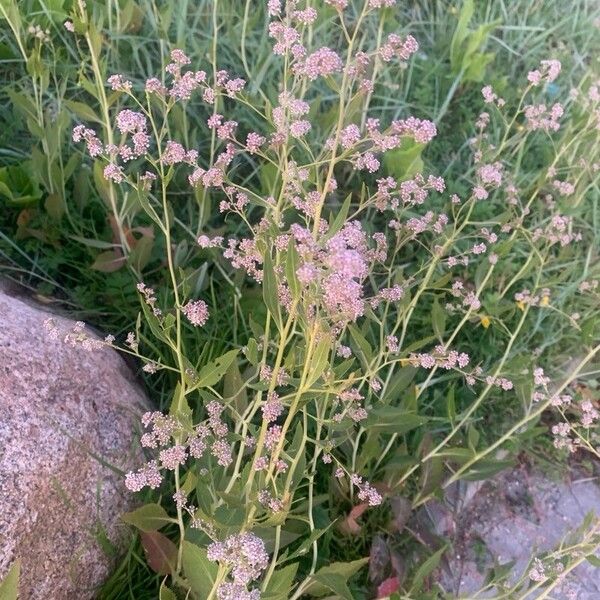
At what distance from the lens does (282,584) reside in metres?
1.12

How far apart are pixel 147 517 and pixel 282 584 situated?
30 centimetres

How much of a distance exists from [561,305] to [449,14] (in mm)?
1201

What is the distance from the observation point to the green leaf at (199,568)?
1.05m

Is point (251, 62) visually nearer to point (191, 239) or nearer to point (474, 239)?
point (191, 239)

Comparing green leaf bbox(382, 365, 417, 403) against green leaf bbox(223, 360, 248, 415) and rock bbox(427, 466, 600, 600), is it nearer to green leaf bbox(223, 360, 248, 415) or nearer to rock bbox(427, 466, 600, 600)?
green leaf bbox(223, 360, 248, 415)

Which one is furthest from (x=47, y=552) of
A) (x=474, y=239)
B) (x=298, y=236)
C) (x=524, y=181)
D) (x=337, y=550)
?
(x=524, y=181)

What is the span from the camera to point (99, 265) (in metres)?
1.74

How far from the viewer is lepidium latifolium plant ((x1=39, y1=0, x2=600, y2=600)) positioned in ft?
3.33

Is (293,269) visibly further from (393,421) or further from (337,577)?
(393,421)

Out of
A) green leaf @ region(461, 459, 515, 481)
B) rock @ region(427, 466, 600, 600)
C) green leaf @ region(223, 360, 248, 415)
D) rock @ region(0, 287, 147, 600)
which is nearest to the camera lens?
rock @ region(0, 287, 147, 600)

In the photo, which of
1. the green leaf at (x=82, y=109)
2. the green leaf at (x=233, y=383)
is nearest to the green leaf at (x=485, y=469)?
the green leaf at (x=233, y=383)

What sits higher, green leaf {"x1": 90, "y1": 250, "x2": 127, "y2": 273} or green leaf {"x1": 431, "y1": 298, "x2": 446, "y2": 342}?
green leaf {"x1": 431, "y1": 298, "x2": 446, "y2": 342}

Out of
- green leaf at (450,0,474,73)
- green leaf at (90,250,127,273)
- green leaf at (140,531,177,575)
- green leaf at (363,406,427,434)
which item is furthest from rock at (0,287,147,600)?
green leaf at (450,0,474,73)

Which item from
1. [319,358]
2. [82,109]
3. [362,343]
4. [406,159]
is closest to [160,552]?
[362,343]
